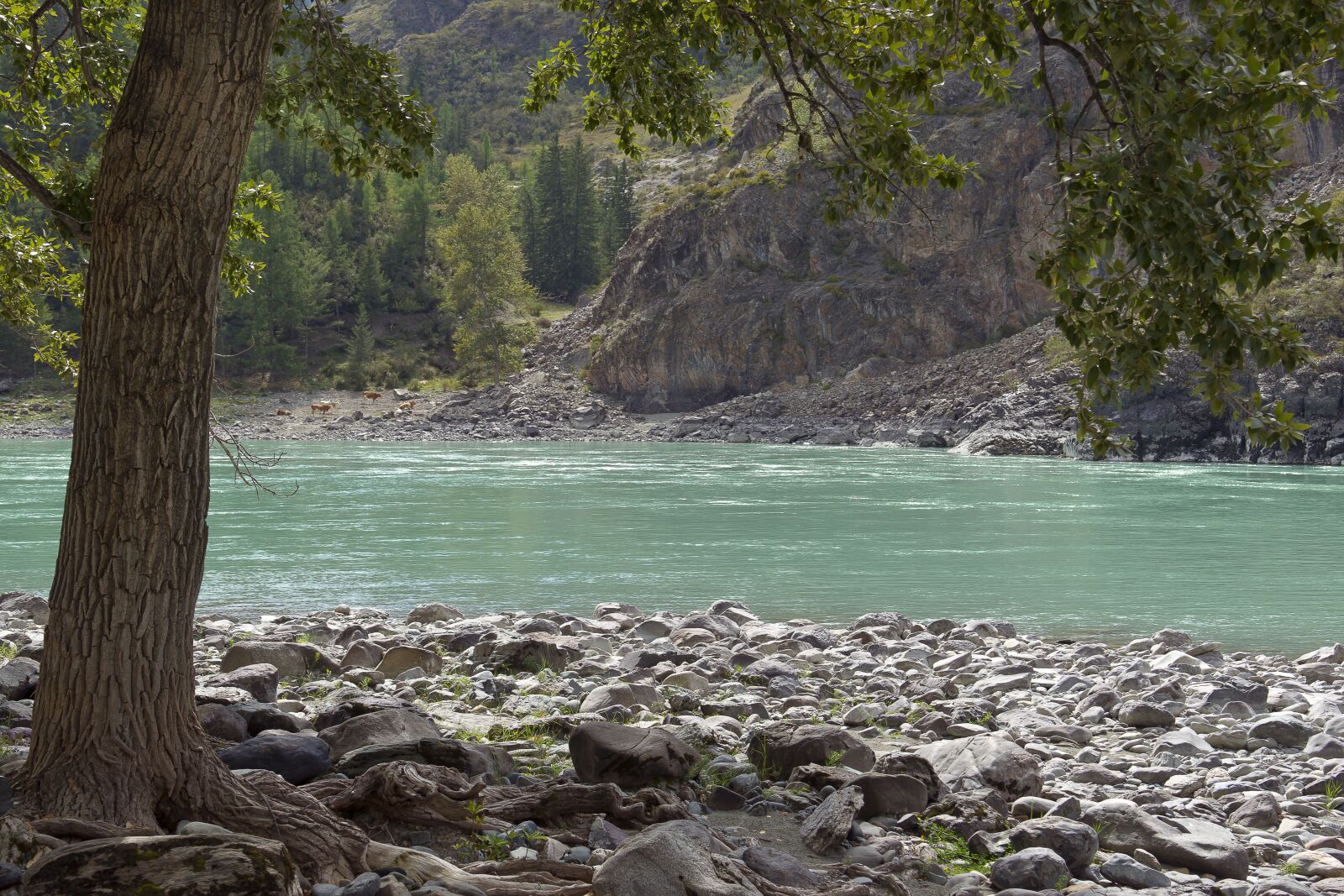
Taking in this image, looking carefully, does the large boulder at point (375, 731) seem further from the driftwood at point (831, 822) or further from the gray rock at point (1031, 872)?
the gray rock at point (1031, 872)

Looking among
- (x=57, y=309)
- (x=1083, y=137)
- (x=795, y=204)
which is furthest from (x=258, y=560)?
(x=57, y=309)

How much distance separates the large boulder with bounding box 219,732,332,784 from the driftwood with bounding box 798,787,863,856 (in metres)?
2.21

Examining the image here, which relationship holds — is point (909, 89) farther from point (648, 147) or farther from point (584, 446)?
point (648, 147)

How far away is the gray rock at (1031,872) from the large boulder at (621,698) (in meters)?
3.23

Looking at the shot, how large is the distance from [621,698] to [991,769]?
260 centimetres

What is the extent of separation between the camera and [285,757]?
16.5ft

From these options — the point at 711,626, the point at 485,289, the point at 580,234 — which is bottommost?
the point at 711,626

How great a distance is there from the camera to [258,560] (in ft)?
56.6

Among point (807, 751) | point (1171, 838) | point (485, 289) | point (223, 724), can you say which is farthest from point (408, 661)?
point (485, 289)

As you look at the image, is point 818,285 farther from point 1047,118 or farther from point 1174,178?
point 1174,178

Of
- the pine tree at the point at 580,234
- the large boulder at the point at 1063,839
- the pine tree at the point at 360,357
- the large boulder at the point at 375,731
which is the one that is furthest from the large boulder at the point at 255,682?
the pine tree at the point at 580,234

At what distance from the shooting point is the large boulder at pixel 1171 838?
4652 millimetres

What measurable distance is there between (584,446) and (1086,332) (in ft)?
→ 187

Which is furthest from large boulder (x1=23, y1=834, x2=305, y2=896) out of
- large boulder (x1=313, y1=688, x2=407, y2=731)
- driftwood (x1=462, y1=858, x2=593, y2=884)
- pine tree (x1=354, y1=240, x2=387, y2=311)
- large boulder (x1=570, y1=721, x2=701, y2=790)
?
pine tree (x1=354, y1=240, x2=387, y2=311)
